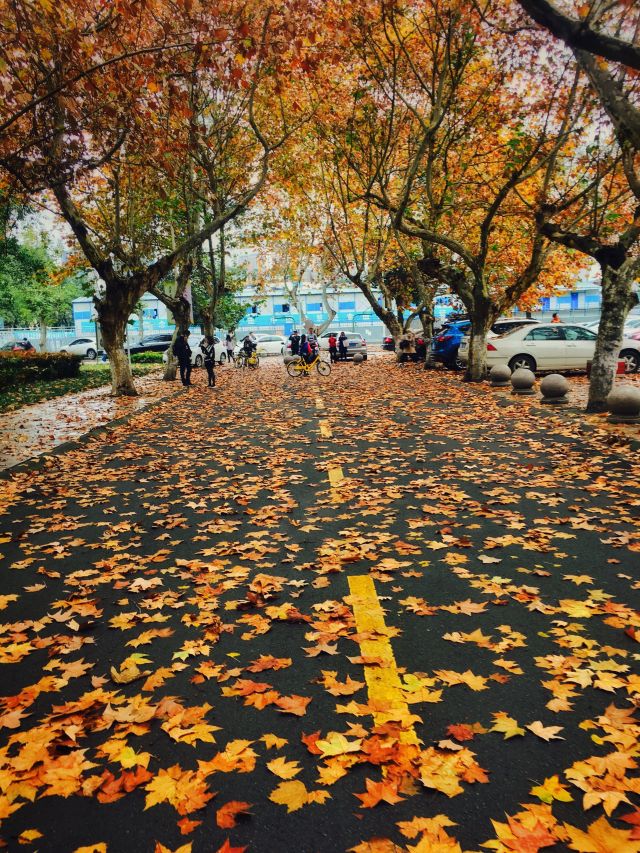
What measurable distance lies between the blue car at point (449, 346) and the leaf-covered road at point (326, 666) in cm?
1781

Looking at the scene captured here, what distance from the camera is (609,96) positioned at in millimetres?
8719

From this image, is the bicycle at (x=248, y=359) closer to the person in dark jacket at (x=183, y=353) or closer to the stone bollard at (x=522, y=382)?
the person in dark jacket at (x=183, y=353)

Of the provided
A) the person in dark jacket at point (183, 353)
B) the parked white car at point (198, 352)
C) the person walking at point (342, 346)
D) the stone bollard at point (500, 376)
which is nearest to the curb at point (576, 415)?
the stone bollard at point (500, 376)

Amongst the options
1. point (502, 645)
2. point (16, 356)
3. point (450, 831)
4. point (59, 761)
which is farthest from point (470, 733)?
point (16, 356)

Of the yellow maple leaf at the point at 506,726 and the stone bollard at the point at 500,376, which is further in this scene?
the stone bollard at the point at 500,376

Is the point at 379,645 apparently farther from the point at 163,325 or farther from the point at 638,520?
the point at 163,325

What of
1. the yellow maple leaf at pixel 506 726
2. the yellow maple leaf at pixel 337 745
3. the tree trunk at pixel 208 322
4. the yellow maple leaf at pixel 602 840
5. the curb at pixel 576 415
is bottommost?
the curb at pixel 576 415

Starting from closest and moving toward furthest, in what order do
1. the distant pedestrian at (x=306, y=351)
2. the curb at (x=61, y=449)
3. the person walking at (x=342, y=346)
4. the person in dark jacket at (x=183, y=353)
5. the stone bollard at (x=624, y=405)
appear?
the curb at (x=61, y=449) → the stone bollard at (x=624, y=405) → the person in dark jacket at (x=183, y=353) → the distant pedestrian at (x=306, y=351) → the person walking at (x=342, y=346)

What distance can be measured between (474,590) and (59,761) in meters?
2.66

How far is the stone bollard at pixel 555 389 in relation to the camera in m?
12.9

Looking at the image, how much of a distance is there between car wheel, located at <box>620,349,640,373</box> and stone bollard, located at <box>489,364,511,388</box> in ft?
16.0

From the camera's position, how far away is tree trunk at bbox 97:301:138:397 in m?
17.8

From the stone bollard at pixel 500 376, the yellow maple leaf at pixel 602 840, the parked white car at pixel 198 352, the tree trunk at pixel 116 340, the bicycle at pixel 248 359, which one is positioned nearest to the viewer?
the yellow maple leaf at pixel 602 840

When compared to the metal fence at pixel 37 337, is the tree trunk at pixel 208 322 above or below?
above
